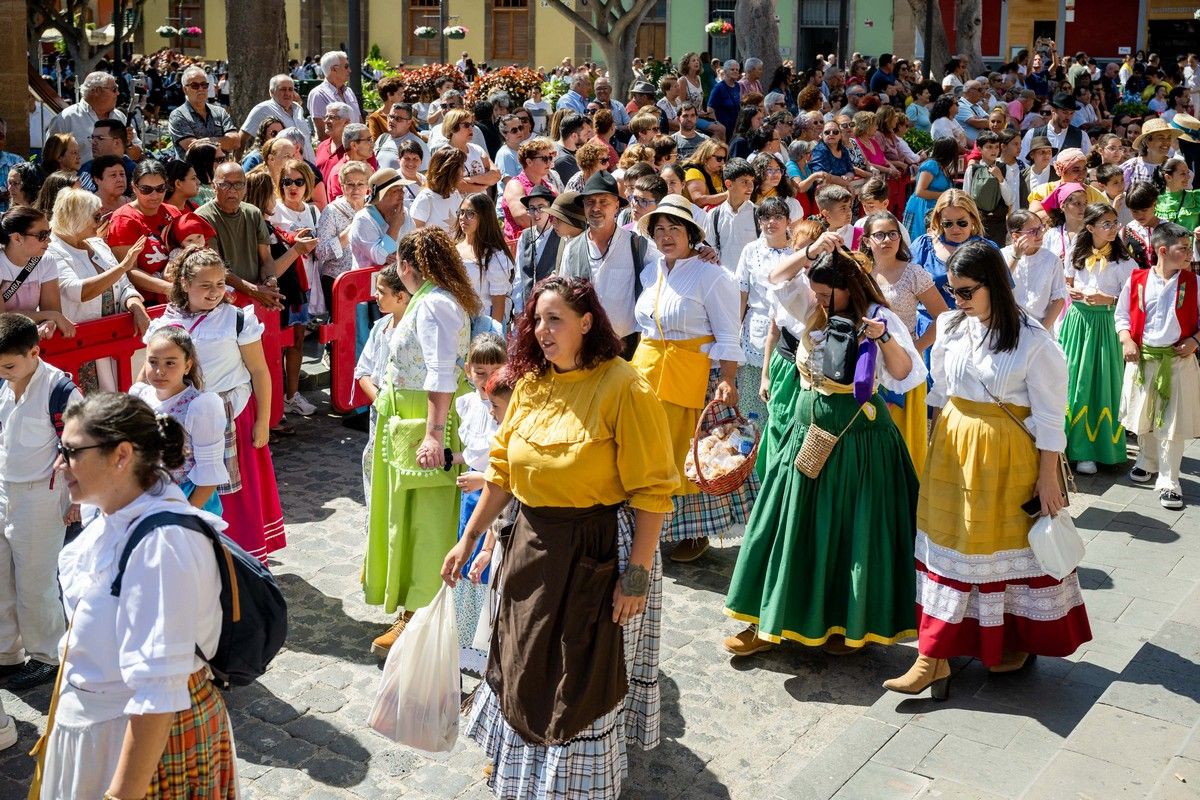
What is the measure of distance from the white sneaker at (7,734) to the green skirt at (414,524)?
161cm

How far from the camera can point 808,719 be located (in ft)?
18.3

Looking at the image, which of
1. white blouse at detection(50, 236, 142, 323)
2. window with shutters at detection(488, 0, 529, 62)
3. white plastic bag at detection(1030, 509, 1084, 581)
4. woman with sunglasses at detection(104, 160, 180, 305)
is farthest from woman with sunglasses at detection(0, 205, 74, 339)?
window with shutters at detection(488, 0, 529, 62)

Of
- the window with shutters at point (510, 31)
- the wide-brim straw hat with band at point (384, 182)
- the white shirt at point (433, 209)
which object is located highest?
the window with shutters at point (510, 31)

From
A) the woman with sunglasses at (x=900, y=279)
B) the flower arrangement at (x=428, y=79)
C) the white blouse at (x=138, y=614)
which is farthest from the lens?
the flower arrangement at (x=428, y=79)

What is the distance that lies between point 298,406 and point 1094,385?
18.2 feet

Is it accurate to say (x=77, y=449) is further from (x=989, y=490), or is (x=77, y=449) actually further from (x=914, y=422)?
(x=914, y=422)

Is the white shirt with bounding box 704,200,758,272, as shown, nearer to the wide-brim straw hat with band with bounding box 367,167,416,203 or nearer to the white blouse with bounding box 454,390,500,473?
the wide-brim straw hat with band with bounding box 367,167,416,203

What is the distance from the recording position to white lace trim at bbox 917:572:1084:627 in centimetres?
541

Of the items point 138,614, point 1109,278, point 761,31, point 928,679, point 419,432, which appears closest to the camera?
point 138,614

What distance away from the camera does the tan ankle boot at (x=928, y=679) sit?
5473 mm

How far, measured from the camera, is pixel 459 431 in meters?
5.72

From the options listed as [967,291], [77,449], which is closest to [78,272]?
[77,449]

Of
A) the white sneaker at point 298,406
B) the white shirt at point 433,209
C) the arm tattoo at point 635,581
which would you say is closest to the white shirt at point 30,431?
the arm tattoo at point 635,581

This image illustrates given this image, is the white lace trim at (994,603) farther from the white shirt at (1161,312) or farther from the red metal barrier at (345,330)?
the red metal barrier at (345,330)
